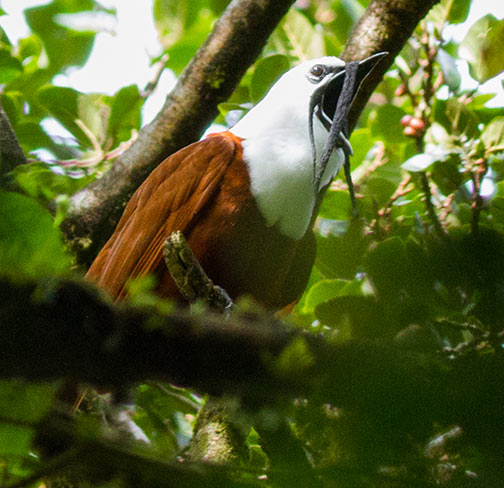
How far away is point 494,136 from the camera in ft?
7.87

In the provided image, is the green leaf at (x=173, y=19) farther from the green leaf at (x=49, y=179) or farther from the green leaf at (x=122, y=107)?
the green leaf at (x=49, y=179)

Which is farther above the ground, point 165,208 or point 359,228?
point 359,228

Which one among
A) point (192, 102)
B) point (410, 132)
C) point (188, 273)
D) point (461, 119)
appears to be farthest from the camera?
point (192, 102)

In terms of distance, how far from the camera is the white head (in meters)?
2.38

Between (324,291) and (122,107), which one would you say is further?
(122,107)

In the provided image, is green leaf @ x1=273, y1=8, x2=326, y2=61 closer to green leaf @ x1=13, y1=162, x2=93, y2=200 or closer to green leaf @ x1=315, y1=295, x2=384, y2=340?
green leaf @ x1=13, y1=162, x2=93, y2=200

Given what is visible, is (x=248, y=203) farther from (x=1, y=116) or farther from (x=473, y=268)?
(x=473, y=268)

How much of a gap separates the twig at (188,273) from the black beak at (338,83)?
1.00m

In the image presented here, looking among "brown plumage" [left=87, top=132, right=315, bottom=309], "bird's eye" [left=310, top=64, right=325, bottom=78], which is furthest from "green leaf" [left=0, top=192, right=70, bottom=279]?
"bird's eye" [left=310, top=64, right=325, bottom=78]

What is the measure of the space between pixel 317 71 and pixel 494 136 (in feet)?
2.34

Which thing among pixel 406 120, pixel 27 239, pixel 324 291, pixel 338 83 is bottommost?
pixel 324 291

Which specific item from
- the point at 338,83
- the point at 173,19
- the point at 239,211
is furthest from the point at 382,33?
the point at 173,19

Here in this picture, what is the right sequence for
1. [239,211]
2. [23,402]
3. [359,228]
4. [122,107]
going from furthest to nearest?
1. [122,107]
2. [239,211]
3. [359,228]
4. [23,402]

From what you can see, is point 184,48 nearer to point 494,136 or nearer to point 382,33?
point 382,33
